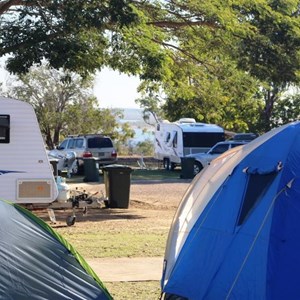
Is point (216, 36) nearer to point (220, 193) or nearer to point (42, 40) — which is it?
point (42, 40)

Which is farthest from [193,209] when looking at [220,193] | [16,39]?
[16,39]

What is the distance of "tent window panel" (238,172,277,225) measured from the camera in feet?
23.7

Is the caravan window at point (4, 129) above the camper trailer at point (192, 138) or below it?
above

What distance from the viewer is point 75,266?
23.8 feet

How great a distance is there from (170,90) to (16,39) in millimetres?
5832

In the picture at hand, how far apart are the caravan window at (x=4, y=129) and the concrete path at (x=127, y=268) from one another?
12.1 ft

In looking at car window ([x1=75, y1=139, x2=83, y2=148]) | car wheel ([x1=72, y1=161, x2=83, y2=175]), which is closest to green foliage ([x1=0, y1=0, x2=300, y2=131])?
car wheel ([x1=72, y1=161, x2=83, y2=175])

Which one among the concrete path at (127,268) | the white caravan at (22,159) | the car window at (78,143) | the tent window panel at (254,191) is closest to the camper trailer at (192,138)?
the car window at (78,143)

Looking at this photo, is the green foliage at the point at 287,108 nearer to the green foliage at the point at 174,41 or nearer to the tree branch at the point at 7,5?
Result: the green foliage at the point at 174,41

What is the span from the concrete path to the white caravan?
3.02 meters

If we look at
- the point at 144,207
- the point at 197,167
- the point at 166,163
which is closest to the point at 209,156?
the point at 197,167

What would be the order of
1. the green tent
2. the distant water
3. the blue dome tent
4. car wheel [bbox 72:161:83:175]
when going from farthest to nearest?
the distant water, car wheel [bbox 72:161:83:175], the blue dome tent, the green tent

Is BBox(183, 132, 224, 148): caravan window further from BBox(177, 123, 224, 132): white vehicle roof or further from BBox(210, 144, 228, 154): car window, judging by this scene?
BBox(210, 144, 228, 154): car window

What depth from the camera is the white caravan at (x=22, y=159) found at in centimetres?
1384
